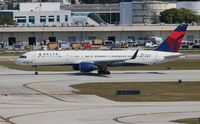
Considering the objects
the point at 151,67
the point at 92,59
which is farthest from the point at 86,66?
the point at 151,67

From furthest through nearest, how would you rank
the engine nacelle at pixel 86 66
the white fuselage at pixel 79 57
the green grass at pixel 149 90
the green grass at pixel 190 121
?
the white fuselage at pixel 79 57 < the engine nacelle at pixel 86 66 < the green grass at pixel 149 90 < the green grass at pixel 190 121

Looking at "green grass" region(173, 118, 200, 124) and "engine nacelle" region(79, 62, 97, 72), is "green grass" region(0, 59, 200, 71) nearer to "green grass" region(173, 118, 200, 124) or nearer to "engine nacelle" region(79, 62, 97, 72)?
"engine nacelle" region(79, 62, 97, 72)

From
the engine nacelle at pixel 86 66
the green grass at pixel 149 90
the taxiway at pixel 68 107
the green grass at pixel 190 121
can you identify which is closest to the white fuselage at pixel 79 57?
the engine nacelle at pixel 86 66

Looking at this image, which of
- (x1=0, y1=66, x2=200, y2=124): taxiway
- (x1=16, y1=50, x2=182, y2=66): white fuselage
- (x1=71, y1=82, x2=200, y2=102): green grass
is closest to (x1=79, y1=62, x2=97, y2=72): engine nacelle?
(x1=16, y1=50, x2=182, y2=66): white fuselage

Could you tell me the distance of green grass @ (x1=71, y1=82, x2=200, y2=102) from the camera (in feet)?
212

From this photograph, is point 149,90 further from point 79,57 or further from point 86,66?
point 79,57

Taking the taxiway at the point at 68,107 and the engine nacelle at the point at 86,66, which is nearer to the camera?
the taxiway at the point at 68,107

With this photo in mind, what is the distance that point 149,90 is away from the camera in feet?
236

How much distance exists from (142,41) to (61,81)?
98173mm

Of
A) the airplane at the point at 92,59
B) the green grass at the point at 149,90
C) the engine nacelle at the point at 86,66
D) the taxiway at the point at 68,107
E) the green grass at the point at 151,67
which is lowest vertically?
the green grass at the point at 151,67

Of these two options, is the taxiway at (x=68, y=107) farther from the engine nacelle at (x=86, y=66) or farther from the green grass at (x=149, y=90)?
the engine nacelle at (x=86, y=66)

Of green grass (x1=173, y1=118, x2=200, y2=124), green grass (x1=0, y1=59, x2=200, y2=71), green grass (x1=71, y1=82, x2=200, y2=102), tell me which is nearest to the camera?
green grass (x1=173, y1=118, x2=200, y2=124)

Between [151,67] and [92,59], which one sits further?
[151,67]

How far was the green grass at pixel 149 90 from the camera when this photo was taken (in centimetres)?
6462
